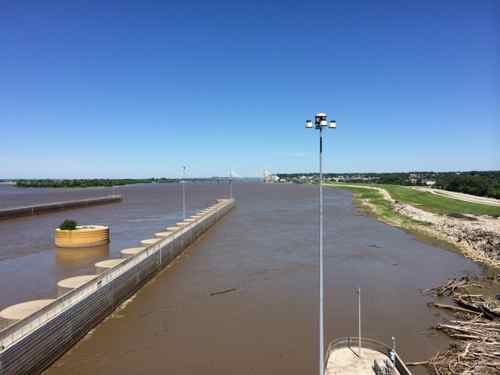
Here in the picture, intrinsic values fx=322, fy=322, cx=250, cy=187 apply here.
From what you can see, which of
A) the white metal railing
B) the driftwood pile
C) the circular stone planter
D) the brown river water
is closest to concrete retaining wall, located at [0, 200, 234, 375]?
the white metal railing

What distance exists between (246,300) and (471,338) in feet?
26.7

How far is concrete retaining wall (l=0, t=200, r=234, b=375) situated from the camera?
7.59 m

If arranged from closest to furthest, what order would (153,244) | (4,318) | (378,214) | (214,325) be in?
(4,318), (214,325), (153,244), (378,214)

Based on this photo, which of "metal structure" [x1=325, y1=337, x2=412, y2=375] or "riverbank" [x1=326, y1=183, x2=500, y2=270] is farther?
"riverbank" [x1=326, y1=183, x2=500, y2=270]

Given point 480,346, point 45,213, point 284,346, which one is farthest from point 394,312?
point 45,213

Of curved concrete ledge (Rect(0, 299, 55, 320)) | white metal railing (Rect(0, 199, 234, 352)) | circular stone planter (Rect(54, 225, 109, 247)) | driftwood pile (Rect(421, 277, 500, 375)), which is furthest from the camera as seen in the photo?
circular stone planter (Rect(54, 225, 109, 247))

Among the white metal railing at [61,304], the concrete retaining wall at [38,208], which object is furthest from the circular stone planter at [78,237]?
the concrete retaining wall at [38,208]

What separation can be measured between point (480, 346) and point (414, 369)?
6.32ft

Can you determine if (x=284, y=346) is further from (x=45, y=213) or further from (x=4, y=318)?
(x=45, y=213)

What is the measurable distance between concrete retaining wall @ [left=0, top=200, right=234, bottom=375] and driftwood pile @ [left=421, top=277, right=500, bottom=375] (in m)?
10.4

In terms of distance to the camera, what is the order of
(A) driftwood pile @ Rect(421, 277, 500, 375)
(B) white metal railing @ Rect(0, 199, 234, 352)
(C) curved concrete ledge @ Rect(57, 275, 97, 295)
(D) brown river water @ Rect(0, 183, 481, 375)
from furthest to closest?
(C) curved concrete ledge @ Rect(57, 275, 97, 295)
(D) brown river water @ Rect(0, 183, 481, 375)
(A) driftwood pile @ Rect(421, 277, 500, 375)
(B) white metal railing @ Rect(0, 199, 234, 352)

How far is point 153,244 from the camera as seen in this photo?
59.7ft

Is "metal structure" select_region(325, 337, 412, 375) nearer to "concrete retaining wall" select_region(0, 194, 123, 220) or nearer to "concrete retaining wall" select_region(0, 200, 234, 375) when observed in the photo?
"concrete retaining wall" select_region(0, 200, 234, 375)

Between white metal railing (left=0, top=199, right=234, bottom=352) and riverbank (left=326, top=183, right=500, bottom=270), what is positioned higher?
white metal railing (left=0, top=199, right=234, bottom=352)
